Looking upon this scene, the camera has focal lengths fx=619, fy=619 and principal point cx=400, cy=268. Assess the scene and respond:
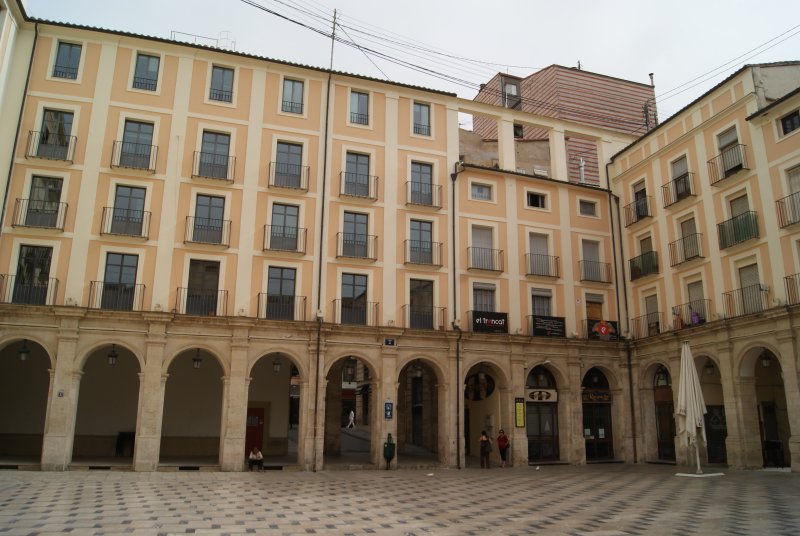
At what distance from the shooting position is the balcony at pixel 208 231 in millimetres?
26516

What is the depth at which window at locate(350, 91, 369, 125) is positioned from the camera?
3038 cm

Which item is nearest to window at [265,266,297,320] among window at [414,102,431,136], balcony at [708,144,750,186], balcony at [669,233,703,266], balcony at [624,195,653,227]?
window at [414,102,431,136]

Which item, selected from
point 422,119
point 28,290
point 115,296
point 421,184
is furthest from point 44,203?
point 422,119

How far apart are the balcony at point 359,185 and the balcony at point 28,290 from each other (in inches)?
500

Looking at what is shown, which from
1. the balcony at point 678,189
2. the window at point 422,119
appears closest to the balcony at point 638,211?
the balcony at point 678,189

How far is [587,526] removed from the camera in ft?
44.4

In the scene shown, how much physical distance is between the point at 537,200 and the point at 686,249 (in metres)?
7.91

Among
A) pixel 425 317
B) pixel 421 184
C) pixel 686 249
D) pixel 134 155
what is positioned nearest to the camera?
pixel 134 155

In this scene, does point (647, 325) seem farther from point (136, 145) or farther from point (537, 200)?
point (136, 145)

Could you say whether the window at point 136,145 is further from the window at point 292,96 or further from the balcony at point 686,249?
the balcony at point 686,249

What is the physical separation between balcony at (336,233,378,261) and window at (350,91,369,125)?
19.3ft

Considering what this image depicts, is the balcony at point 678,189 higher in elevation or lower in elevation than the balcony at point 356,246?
higher

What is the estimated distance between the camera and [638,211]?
32562 millimetres

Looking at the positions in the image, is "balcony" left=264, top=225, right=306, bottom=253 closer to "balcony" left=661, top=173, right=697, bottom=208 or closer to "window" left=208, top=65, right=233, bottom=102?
"window" left=208, top=65, right=233, bottom=102
